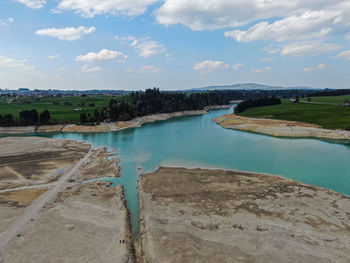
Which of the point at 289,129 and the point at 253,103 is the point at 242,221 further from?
the point at 253,103

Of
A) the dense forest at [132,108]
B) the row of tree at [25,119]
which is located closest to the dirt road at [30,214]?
the dense forest at [132,108]

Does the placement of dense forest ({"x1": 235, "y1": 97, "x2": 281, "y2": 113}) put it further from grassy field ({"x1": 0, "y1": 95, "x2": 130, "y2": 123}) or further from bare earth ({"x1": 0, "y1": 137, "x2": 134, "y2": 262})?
bare earth ({"x1": 0, "y1": 137, "x2": 134, "y2": 262})

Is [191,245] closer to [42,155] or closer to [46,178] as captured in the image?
[46,178]

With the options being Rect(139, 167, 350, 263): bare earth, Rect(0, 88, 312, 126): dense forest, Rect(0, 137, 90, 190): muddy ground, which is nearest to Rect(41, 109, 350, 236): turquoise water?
Rect(139, 167, 350, 263): bare earth

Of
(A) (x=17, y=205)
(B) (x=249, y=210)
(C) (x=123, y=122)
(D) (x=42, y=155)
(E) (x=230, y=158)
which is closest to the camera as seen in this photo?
(B) (x=249, y=210)

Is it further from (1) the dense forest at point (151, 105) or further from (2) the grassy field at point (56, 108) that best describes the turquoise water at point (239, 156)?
(2) the grassy field at point (56, 108)

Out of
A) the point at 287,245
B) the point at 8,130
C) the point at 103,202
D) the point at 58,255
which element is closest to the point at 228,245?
the point at 287,245

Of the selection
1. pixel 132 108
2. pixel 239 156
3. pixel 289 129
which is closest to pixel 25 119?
pixel 132 108
